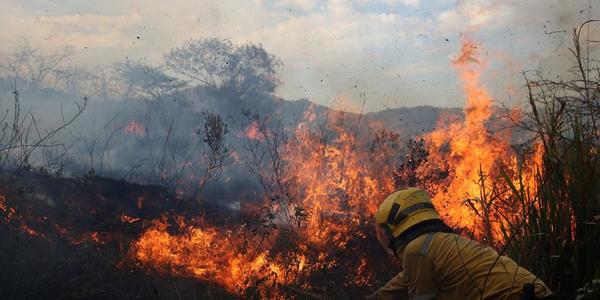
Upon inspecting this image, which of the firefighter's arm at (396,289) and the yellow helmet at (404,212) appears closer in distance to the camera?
the yellow helmet at (404,212)

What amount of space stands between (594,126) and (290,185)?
9373 millimetres

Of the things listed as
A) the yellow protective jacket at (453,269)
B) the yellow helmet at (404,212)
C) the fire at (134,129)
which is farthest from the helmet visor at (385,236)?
the fire at (134,129)

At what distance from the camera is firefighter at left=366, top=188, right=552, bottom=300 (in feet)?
9.91

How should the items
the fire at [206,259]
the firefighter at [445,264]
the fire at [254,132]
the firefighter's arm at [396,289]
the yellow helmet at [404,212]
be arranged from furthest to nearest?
1. the fire at [254,132]
2. the fire at [206,259]
3. the firefighter's arm at [396,289]
4. the yellow helmet at [404,212]
5. the firefighter at [445,264]

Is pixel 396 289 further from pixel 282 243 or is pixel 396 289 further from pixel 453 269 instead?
pixel 282 243

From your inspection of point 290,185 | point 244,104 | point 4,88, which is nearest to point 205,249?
point 290,185

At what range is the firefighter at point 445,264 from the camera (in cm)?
302

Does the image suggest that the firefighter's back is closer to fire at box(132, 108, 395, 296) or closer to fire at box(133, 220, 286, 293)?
fire at box(132, 108, 395, 296)

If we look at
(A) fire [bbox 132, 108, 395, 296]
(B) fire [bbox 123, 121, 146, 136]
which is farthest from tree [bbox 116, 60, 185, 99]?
(A) fire [bbox 132, 108, 395, 296]

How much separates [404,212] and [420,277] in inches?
19.6

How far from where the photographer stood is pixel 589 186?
3295mm

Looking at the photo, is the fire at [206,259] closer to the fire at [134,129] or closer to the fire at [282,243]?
the fire at [282,243]

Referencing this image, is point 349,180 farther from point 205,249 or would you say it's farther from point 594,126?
point 594,126

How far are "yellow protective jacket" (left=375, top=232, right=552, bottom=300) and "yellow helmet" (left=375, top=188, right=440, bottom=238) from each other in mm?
156
